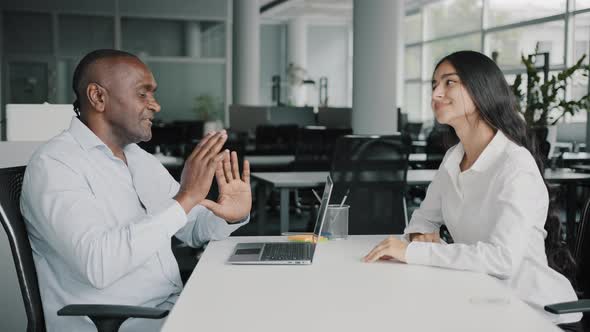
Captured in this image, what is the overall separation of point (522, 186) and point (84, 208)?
3.97 ft

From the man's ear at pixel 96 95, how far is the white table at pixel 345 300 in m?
0.55

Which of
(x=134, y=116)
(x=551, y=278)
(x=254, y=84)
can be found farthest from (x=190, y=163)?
(x=254, y=84)

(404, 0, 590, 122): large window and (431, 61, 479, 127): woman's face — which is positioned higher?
(404, 0, 590, 122): large window

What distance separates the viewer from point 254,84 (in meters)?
10.9

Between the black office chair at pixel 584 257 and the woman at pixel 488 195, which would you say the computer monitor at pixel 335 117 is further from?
the black office chair at pixel 584 257

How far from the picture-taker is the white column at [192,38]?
41.4 ft

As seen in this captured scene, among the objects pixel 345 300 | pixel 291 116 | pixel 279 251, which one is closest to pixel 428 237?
pixel 279 251

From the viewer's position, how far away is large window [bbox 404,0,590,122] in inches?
391

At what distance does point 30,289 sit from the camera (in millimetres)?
1672

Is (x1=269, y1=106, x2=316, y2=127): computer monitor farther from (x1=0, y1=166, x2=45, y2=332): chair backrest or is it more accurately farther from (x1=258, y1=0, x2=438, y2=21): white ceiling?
(x1=0, y1=166, x2=45, y2=332): chair backrest

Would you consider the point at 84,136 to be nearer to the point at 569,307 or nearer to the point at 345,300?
the point at 345,300

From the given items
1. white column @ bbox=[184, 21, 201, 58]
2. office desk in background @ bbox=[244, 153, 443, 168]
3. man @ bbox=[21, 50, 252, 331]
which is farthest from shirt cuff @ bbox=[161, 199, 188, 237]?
white column @ bbox=[184, 21, 201, 58]

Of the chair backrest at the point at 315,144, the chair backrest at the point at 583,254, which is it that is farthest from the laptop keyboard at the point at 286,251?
the chair backrest at the point at 315,144

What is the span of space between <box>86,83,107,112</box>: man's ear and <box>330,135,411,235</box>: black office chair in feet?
7.35
